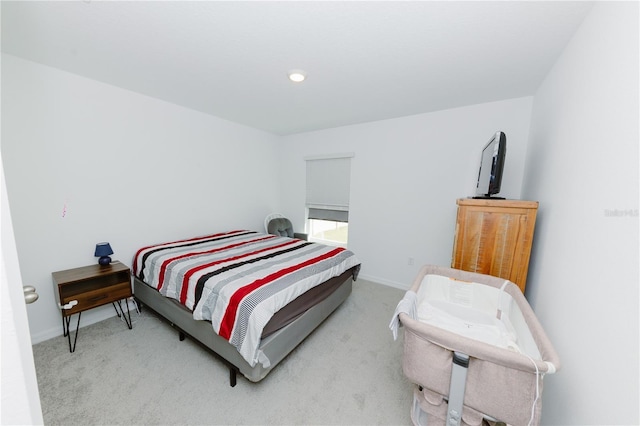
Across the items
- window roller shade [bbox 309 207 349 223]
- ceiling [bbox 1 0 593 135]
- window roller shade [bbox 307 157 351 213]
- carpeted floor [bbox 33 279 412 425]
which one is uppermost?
ceiling [bbox 1 0 593 135]

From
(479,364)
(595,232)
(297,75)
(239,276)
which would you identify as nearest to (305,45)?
(297,75)

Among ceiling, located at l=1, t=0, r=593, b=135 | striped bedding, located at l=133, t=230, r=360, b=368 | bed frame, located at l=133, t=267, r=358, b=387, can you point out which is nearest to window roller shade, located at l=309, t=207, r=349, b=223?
striped bedding, located at l=133, t=230, r=360, b=368

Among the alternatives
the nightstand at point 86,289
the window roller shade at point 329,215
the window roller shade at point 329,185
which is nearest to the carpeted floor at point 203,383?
the nightstand at point 86,289

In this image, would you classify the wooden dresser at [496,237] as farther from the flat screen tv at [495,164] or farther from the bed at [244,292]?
the bed at [244,292]

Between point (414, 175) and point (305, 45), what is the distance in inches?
83.4

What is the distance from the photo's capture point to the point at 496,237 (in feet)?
5.68

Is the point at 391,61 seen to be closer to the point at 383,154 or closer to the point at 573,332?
the point at 383,154

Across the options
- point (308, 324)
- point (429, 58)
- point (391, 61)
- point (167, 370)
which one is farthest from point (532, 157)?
point (167, 370)

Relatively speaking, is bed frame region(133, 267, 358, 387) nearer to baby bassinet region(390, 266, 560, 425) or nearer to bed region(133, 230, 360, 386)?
bed region(133, 230, 360, 386)

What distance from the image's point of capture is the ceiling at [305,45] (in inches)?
→ 51.9

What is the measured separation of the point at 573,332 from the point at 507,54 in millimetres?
1827

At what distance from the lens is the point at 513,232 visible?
167 centimetres

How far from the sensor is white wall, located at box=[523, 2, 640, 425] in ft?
2.72

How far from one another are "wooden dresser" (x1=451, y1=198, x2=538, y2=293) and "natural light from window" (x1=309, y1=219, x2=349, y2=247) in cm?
220
